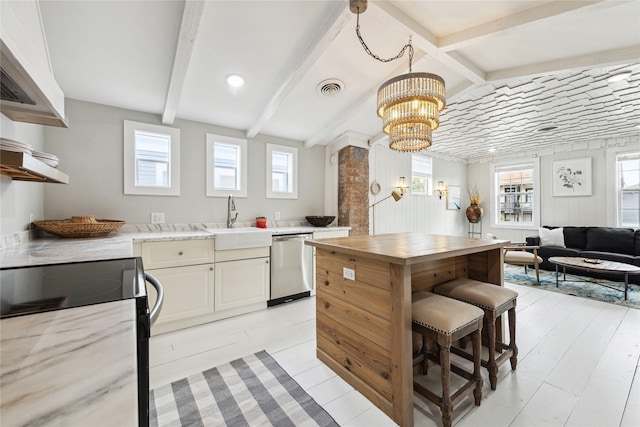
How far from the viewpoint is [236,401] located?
5.38ft

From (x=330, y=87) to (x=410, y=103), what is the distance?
130 centimetres

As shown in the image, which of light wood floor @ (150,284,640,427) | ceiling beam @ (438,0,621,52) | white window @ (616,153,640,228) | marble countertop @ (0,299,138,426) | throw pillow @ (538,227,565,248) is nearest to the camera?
marble countertop @ (0,299,138,426)

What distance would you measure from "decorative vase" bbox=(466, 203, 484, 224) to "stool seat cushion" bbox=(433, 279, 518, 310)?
17.4 ft

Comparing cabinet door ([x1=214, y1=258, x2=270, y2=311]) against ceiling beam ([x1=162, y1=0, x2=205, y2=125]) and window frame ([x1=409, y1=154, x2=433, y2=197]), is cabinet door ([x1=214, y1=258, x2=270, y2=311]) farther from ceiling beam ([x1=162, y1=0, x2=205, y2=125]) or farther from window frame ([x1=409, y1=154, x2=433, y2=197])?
window frame ([x1=409, y1=154, x2=433, y2=197])

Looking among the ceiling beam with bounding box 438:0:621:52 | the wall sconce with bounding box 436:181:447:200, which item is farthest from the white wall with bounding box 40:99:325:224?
the wall sconce with bounding box 436:181:447:200

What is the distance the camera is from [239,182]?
11.9 feet

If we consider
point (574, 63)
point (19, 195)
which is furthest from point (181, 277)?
point (574, 63)

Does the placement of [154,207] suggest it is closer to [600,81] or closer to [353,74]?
[353,74]

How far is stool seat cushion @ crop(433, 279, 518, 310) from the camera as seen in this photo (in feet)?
5.65

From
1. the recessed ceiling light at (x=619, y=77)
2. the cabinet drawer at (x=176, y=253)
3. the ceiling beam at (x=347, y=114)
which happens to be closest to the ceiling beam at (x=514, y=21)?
the ceiling beam at (x=347, y=114)

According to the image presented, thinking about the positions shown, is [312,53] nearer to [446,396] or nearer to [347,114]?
[347,114]

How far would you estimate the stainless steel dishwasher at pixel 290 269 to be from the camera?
320 centimetres

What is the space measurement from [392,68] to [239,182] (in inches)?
93.5

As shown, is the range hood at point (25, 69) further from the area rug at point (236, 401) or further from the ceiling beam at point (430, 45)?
the ceiling beam at point (430, 45)
